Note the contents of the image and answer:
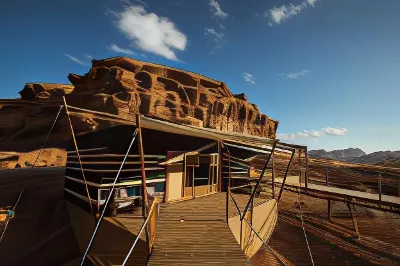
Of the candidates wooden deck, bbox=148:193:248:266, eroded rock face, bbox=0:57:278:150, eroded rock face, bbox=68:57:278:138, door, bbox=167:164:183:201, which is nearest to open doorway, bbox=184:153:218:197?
door, bbox=167:164:183:201

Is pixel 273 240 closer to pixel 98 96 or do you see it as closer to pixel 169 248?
pixel 169 248

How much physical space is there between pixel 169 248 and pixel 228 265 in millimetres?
1825

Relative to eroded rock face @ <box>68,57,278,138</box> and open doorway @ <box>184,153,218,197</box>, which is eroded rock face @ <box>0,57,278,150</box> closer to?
eroded rock face @ <box>68,57,278,138</box>

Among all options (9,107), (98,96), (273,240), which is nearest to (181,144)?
(273,240)

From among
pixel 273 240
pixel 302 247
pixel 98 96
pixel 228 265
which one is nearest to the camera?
pixel 228 265

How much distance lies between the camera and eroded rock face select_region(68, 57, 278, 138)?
42781mm

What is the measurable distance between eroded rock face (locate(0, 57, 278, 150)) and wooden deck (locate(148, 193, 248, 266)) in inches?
1033

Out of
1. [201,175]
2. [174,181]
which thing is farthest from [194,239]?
[201,175]

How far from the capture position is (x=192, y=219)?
27.5 ft

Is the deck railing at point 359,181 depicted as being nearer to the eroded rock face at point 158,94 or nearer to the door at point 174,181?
the door at point 174,181

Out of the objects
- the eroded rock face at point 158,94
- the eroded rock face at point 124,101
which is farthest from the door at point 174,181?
the eroded rock face at point 158,94

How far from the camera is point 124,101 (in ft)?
136

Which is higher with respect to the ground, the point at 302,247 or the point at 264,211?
the point at 264,211

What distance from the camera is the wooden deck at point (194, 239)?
21.3 feet
